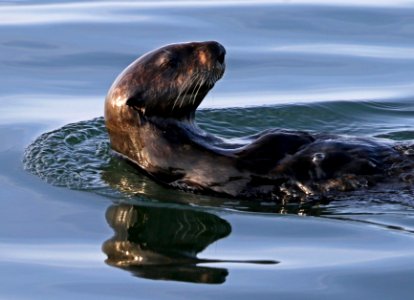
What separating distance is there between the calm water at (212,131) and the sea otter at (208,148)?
0.11m

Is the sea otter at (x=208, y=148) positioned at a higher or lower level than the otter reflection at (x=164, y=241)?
higher

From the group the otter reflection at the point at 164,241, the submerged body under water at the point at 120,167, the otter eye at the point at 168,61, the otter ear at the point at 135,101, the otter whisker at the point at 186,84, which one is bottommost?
the otter reflection at the point at 164,241

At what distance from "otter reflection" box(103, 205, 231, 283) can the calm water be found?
0.04ft

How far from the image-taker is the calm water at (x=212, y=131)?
590 cm

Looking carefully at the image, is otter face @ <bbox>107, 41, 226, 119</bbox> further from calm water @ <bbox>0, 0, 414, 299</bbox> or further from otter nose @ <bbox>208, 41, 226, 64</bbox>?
calm water @ <bbox>0, 0, 414, 299</bbox>

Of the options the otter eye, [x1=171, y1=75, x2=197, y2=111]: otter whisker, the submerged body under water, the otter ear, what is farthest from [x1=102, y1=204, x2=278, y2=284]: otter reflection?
Result: the otter eye

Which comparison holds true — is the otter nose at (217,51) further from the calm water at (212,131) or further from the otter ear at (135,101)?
the calm water at (212,131)

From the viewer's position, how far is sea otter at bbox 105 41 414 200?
7078mm

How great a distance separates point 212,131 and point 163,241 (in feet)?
8.52

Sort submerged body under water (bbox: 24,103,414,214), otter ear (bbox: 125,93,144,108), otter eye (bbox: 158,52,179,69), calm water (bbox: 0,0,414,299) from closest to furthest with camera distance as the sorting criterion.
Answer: calm water (bbox: 0,0,414,299), submerged body under water (bbox: 24,103,414,214), otter ear (bbox: 125,93,144,108), otter eye (bbox: 158,52,179,69)

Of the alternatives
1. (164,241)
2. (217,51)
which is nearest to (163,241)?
(164,241)

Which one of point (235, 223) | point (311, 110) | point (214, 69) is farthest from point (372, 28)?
point (235, 223)

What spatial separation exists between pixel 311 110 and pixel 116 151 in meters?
2.20

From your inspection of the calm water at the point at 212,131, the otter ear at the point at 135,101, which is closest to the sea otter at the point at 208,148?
the otter ear at the point at 135,101
